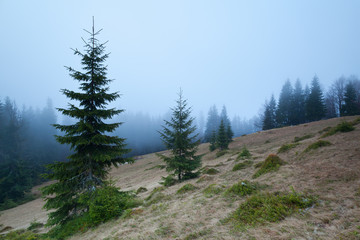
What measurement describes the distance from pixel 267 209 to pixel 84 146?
8.73 metres

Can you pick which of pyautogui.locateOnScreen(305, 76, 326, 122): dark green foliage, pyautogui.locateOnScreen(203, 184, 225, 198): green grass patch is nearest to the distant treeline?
pyautogui.locateOnScreen(305, 76, 326, 122): dark green foliage

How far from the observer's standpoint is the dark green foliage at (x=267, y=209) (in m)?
3.77

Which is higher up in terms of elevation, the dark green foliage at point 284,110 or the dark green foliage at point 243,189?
the dark green foliage at point 284,110

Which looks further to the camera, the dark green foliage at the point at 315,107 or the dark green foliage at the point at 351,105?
the dark green foliage at the point at 315,107

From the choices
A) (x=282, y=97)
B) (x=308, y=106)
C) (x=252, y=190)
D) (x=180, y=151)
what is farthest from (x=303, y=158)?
(x=282, y=97)

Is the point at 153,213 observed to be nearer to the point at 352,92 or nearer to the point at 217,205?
the point at 217,205

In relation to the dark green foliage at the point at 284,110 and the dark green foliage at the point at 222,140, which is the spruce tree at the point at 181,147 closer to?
the dark green foliage at the point at 222,140

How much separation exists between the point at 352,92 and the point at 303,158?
4724cm

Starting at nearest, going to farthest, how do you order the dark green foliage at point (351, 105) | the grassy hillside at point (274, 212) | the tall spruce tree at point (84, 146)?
1. the grassy hillside at point (274, 212)
2. the tall spruce tree at point (84, 146)
3. the dark green foliage at point (351, 105)

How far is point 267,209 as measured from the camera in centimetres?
408

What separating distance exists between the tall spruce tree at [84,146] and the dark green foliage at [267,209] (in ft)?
20.3

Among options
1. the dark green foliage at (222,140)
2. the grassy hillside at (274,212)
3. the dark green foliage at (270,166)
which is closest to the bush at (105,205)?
the grassy hillside at (274,212)

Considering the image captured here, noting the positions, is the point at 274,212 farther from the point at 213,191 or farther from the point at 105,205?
the point at 105,205

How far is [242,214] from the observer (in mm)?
4254
